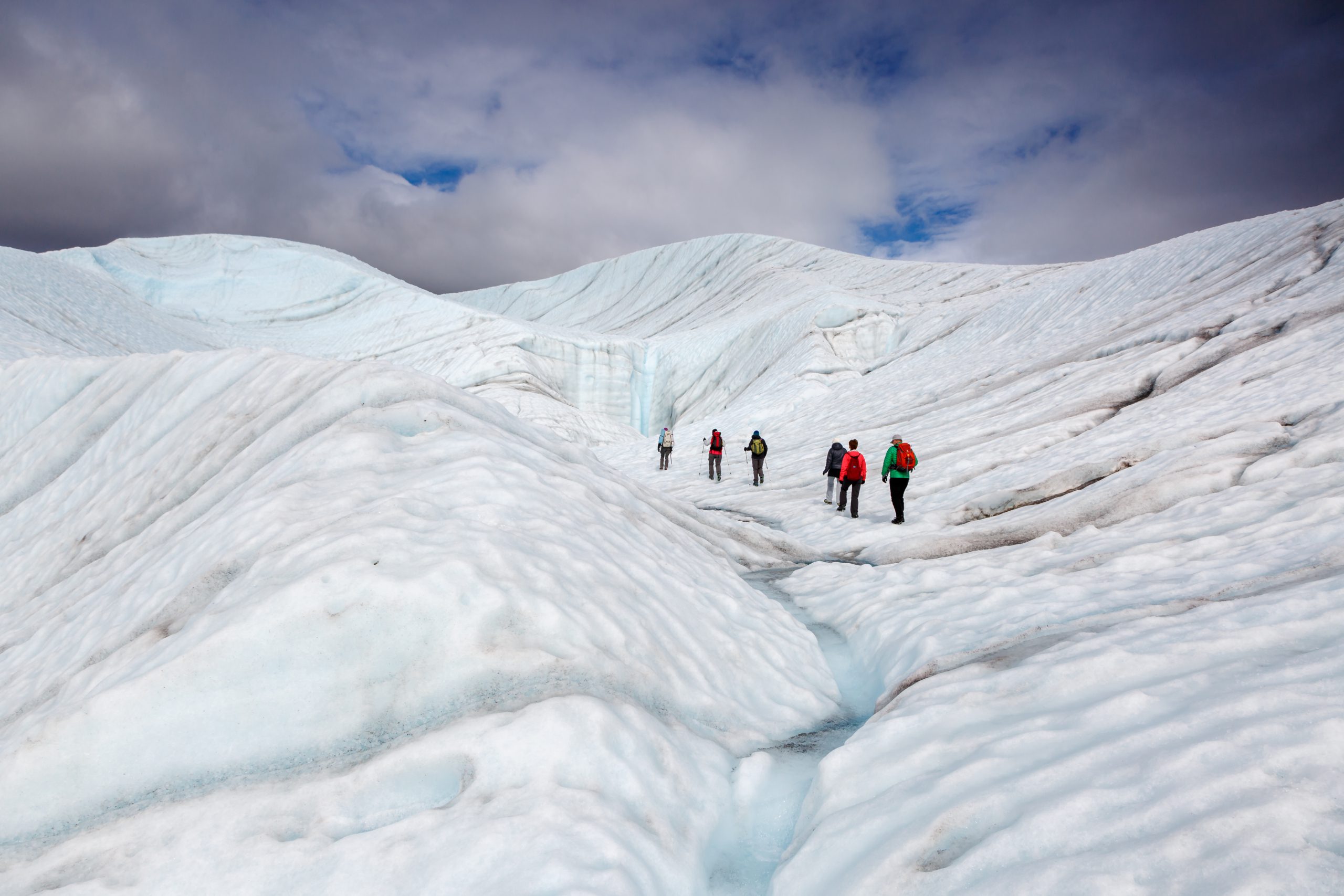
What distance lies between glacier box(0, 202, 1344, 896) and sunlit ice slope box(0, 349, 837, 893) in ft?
0.06

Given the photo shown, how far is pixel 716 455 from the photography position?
50.5ft

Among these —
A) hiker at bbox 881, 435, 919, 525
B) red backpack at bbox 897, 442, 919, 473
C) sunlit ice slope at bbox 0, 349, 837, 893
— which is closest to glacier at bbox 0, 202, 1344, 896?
sunlit ice slope at bbox 0, 349, 837, 893

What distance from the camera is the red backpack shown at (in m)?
8.76

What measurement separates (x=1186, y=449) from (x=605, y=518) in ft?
23.5

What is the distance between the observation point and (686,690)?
3.95 metres

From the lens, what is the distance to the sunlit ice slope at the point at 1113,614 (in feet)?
6.82

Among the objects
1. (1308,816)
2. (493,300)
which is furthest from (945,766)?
(493,300)

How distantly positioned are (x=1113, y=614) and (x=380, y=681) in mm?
4538

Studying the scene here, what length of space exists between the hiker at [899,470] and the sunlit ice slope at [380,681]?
4.16 m

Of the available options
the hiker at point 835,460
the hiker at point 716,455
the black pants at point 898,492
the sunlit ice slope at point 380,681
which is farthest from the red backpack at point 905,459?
the hiker at point 716,455

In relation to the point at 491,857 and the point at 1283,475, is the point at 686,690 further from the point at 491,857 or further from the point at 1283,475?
the point at 1283,475

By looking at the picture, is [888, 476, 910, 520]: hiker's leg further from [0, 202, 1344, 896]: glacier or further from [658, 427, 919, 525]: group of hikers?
[0, 202, 1344, 896]: glacier

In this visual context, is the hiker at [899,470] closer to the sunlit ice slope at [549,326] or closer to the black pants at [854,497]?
the black pants at [854,497]

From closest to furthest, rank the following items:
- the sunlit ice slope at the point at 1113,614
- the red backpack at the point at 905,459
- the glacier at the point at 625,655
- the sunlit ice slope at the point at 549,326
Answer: the sunlit ice slope at the point at 1113,614 < the glacier at the point at 625,655 < the red backpack at the point at 905,459 < the sunlit ice slope at the point at 549,326
